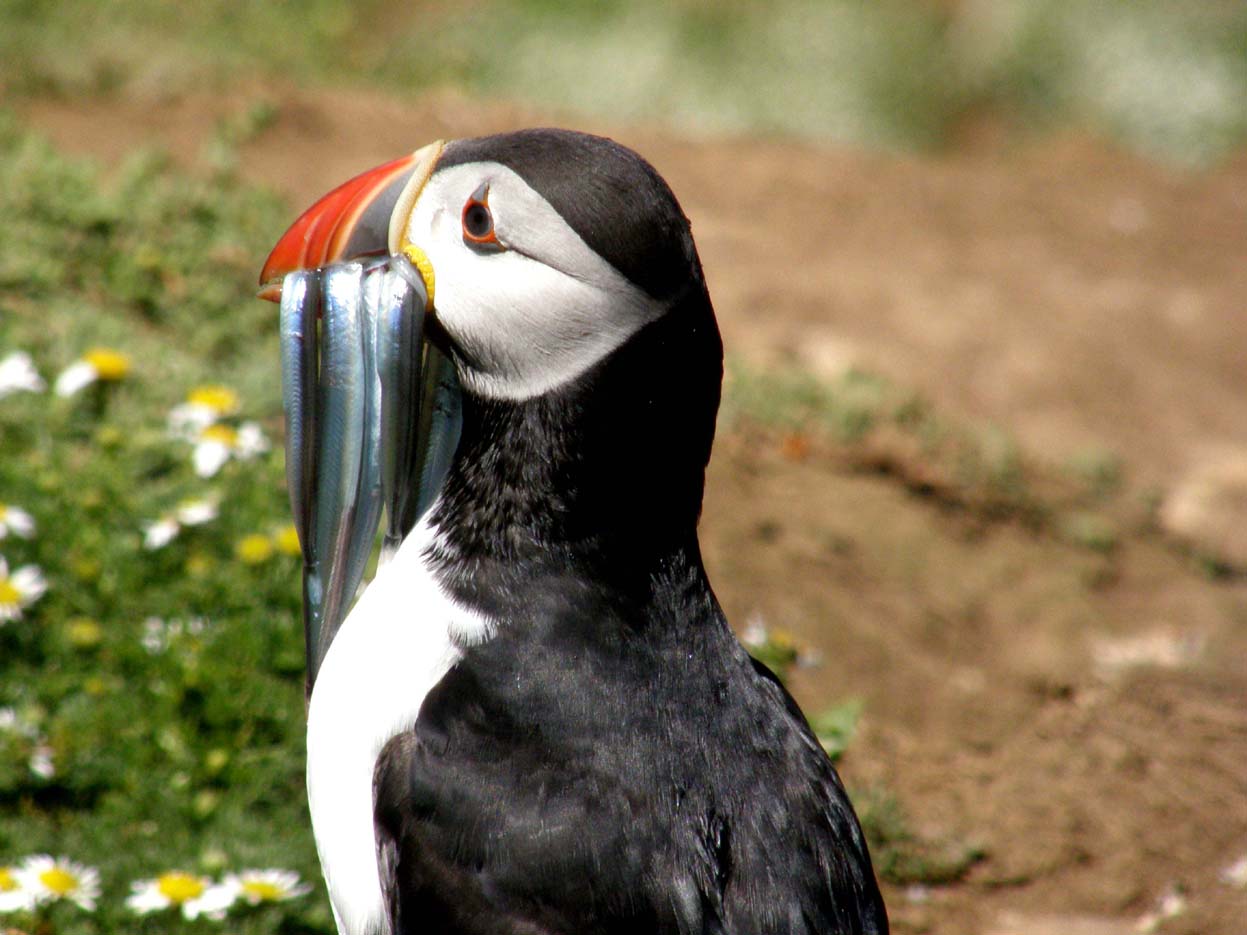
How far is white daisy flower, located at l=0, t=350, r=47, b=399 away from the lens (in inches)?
157

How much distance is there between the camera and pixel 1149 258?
716 cm

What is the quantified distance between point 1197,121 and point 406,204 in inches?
290

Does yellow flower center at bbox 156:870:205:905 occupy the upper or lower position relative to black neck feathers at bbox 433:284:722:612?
lower

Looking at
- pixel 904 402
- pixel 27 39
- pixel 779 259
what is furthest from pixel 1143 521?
pixel 27 39

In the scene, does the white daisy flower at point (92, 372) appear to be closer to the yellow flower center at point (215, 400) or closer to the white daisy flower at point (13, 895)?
the yellow flower center at point (215, 400)

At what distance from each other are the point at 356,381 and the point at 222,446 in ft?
4.83

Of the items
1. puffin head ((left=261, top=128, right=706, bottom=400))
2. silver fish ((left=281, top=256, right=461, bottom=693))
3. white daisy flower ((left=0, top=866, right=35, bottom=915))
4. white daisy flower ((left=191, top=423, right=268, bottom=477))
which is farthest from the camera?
white daisy flower ((left=191, top=423, right=268, bottom=477))

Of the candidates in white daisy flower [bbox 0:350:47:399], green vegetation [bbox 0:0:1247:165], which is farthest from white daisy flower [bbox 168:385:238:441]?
green vegetation [bbox 0:0:1247:165]

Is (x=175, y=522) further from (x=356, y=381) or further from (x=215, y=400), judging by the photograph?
(x=356, y=381)

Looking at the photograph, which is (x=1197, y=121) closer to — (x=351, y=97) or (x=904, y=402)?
(x=904, y=402)

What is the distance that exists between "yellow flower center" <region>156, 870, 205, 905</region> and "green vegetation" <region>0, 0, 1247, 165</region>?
199 inches

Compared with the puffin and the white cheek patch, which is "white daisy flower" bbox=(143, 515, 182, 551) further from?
the white cheek patch

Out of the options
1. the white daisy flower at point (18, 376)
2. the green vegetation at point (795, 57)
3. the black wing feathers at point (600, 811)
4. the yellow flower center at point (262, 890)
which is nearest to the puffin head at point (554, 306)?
the black wing feathers at point (600, 811)

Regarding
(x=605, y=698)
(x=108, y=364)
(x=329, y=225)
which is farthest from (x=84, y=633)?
(x=605, y=698)
